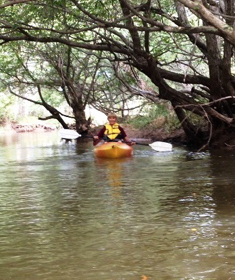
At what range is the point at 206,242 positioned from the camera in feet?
15.3

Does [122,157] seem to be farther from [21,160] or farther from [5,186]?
[5,186]

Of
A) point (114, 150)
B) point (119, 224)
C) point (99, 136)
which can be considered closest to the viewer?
point (119, 224)

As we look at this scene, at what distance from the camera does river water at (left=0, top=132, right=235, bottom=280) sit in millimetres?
4055

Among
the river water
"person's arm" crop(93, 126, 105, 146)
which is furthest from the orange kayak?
the river water

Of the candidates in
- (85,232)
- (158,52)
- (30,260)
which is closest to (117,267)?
(30,260)

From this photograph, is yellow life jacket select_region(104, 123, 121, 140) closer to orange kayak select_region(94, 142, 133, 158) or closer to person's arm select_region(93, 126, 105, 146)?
person's arm select_region(93, 126, 105, 146)

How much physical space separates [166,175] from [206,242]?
15.3 ft

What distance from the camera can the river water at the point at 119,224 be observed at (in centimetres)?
405

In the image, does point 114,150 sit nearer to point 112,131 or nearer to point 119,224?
point 112,131

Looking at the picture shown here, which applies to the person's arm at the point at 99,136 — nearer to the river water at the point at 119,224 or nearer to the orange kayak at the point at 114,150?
the orange kayak at the point at 114,150

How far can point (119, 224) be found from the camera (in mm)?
5469

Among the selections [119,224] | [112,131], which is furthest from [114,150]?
[119,224]

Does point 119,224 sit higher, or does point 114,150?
point 114,150

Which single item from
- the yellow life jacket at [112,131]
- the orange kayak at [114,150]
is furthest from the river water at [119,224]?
the yellow life jacket at [112,131]
